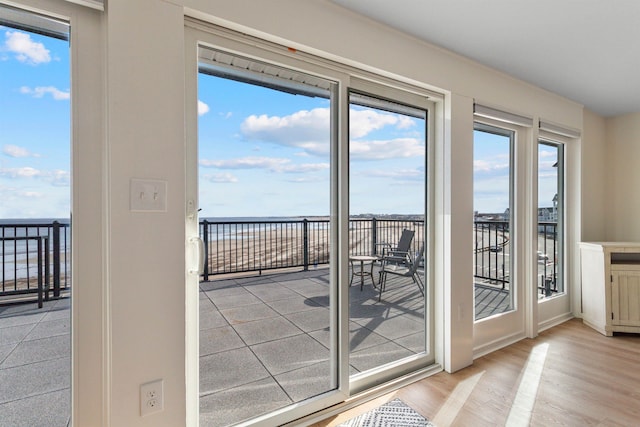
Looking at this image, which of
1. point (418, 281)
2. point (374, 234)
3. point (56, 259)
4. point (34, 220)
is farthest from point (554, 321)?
point (34, 220)

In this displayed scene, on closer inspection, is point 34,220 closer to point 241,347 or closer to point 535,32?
point 241,347

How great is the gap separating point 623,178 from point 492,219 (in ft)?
7.51

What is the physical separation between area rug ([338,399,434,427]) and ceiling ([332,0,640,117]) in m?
2.36

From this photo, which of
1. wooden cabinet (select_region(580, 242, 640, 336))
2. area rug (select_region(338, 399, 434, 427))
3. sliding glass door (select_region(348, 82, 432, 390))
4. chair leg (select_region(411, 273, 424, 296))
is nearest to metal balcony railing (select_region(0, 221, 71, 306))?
sliding glass door (select_region(348, 82, 432, 390))

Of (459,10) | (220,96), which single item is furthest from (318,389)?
(459,10)

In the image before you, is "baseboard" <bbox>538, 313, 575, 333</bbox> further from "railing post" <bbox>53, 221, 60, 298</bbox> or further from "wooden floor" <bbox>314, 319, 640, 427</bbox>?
"railing post" <bbox>53, 221, 60, 298</bbox>

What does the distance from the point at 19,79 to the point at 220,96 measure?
0.79m

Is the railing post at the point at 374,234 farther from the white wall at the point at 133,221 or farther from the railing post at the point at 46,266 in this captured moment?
the railing post at the point at 46,266

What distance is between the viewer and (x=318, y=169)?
198 centimetres

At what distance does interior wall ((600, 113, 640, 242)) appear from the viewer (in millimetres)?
3766

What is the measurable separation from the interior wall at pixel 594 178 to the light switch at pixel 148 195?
4245 mm

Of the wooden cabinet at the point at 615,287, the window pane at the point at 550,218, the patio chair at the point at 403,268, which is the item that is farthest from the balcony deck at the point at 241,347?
the wooden cabinet at the point at 615,287

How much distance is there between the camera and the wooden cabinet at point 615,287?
10.3 feet

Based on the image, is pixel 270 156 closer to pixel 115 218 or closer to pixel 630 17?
pixel 115 218
